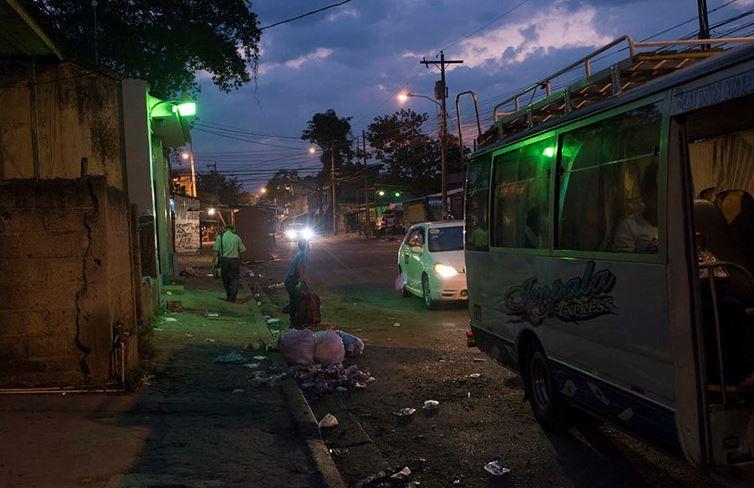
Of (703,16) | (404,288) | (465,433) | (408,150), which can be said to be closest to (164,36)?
(404,288)

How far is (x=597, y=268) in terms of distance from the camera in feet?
14.6

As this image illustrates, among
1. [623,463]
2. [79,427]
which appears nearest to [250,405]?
[79,427]

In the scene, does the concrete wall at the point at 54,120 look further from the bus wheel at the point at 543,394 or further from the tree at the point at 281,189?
the tree at the point at 281,189

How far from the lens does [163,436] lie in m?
5.36

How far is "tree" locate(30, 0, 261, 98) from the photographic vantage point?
2072 centimetres

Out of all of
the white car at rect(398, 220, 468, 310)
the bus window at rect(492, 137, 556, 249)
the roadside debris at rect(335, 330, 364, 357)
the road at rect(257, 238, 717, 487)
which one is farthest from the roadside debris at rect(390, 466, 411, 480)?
the white car at rect(398, 220, 468, 310)

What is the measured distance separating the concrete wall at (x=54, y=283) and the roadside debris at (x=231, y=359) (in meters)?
2.01

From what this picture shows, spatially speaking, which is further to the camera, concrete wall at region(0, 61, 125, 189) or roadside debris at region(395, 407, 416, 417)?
concrete wall at region(0, 61, 125, 189)

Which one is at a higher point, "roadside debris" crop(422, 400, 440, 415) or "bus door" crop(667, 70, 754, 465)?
"bus door" crop(667, 70, 754, 465)

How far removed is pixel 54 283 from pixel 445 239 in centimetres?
839

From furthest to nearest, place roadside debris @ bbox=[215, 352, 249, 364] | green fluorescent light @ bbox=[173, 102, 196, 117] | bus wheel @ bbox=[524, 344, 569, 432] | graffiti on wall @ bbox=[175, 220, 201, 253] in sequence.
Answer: graffiti on wall @ bbox=[175, 220, 201, 253] < green fluorescent light @ bbox=[173, 102, 196, 117] < roadside debris @ bbox=[215, 352, 249, 364] < bus wheel @ bbox=[524, 344, 569, 432]

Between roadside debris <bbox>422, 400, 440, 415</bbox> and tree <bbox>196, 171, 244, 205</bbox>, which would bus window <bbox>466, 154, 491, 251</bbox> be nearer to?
roadside debris <bbox>422, 400, 440, 415</bbox>

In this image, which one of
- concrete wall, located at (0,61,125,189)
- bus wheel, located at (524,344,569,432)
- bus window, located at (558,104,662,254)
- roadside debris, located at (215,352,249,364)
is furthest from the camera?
concrete wall, located at (0,61,125,189)

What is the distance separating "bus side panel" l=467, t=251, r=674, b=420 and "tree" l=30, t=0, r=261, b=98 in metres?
17.8
